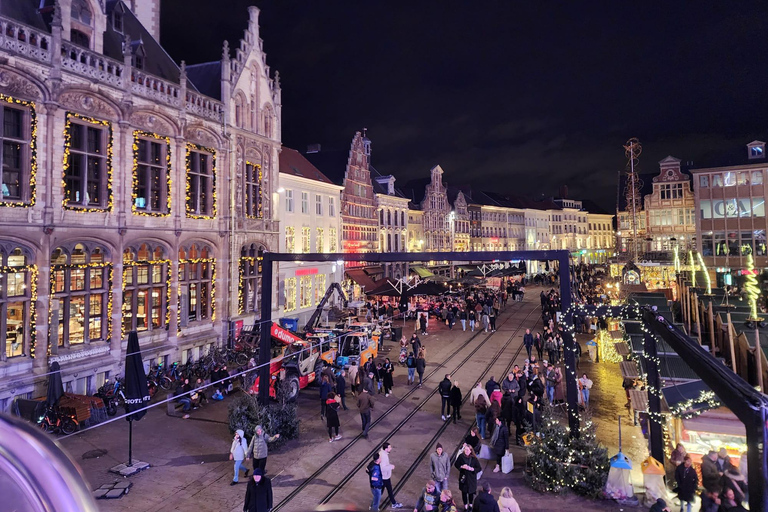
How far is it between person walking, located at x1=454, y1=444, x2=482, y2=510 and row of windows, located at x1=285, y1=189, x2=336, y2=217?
83.5ft

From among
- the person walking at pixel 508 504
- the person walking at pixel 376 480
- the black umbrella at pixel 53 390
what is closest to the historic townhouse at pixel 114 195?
Answer: the black umbrella at pixel 53 390

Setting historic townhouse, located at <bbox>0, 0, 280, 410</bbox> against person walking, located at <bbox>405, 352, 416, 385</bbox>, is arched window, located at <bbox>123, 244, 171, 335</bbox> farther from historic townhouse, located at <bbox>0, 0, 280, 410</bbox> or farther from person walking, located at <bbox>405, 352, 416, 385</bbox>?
person walking, located at <bbox>405, 352, 416, 385</bbox>

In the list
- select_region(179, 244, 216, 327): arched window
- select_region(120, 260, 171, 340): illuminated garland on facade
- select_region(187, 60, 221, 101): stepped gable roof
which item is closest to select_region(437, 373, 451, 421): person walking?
select_region(120, 260, 171, 340): illuminated garland on facade

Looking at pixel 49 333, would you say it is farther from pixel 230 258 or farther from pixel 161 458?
pixel 230 258

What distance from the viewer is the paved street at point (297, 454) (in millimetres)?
10289

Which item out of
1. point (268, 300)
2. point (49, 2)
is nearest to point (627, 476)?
point (268, 300)

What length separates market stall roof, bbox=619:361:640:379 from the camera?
1523 centimetres

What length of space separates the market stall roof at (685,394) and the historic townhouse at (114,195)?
17.9m

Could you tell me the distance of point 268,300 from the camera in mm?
15680

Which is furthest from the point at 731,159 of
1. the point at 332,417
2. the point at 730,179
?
the point at 332,417

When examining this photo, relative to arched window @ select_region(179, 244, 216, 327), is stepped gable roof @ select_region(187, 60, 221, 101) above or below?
above

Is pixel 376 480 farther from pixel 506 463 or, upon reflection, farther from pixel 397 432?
pixel 397 432

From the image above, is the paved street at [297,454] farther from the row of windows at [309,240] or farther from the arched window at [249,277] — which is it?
the row of windows at [309,240]

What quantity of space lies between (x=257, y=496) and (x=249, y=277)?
18842 millimetres
